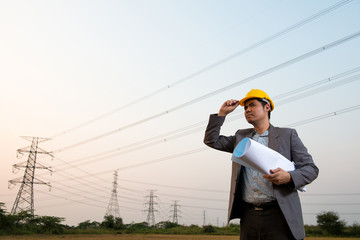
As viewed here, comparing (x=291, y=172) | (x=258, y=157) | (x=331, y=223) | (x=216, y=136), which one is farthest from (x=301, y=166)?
(x=331, y=223)

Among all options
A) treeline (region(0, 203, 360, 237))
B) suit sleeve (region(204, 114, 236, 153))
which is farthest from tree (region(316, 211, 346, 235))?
suit sleeve (region(204, 114, 236, 153))

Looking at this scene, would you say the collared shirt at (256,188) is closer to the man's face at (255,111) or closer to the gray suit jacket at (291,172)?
the gray suit jacket at (291,172)

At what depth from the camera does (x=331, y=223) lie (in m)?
36.4

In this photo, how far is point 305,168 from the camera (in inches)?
101

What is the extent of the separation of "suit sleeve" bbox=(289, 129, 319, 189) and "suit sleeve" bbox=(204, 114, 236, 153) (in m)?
0.59

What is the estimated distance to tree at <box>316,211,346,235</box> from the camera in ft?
118

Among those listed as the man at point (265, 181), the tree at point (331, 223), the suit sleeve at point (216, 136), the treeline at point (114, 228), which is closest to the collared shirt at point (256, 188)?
the man at point (265, 181)

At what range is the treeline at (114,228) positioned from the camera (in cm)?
2397

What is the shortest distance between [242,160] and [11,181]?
3559 centimetres

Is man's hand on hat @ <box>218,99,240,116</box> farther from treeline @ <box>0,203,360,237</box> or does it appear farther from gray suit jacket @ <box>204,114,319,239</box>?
treeline @ <box>0,203,360,237</box>

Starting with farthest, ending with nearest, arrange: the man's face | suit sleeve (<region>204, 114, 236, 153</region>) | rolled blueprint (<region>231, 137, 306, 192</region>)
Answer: suit sleeve (<region>204, 114, 236, 153</region>) < the man's face < rolled blueprint (<region>231, 137, 306, 192</region>)

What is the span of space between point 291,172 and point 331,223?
39192 millimetres

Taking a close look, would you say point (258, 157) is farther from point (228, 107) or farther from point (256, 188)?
point (228, 107)

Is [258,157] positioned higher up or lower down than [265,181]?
higher up
